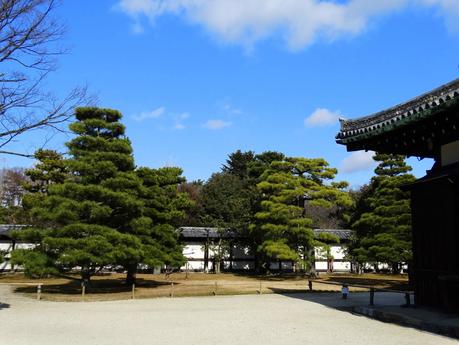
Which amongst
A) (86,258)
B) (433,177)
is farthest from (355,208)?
(433,177)

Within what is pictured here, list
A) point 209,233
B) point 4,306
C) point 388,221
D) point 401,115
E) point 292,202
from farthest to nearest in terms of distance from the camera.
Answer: point 209,233
point 292,202
point 388,221
point 4,306
point 401,115

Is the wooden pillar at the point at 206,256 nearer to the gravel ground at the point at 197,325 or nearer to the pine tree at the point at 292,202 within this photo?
the pine tree at the point at 292,202


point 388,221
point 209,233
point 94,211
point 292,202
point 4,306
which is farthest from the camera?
point 209,233

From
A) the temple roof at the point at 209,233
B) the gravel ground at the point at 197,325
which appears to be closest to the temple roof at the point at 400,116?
the gravel ground at the point at 197,325

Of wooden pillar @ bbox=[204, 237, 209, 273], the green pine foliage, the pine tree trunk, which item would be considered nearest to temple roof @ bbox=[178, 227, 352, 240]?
wooden pillar @ bbox=[204, 237, 209, 273]

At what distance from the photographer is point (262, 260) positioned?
112 ft

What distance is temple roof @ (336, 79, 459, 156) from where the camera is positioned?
25.5 feet

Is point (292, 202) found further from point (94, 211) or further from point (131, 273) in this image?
point (94, 211)

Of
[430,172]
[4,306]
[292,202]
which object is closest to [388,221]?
[292,202]

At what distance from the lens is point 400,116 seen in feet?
29.3

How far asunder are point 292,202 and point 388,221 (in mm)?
6042

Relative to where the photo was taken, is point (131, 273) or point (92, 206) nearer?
point (92, 206)

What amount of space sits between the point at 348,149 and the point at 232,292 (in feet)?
34.8

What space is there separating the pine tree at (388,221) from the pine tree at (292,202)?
210cm
